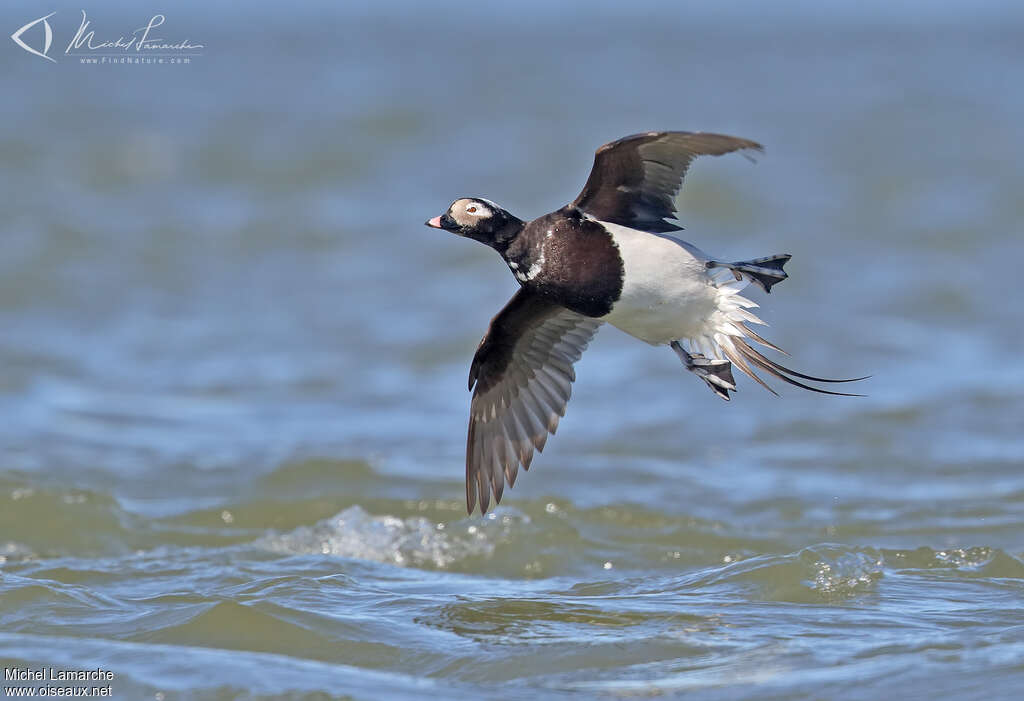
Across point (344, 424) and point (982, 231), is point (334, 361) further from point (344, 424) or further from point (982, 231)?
point (982, 231)

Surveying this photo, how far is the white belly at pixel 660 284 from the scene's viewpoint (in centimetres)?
511

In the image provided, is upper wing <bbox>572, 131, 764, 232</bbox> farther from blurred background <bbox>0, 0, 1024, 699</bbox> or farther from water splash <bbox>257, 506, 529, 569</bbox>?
water splash <bbox>257, 506, 529, 569</bbox>

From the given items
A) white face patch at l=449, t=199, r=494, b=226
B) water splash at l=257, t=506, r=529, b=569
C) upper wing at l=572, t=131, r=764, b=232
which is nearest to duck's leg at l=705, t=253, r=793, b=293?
upper wing at l=572, t=131, r=764, b=232

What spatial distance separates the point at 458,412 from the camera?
933 centimetres

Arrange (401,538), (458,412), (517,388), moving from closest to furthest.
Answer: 1. (517,388)
2. (401,538)
3. (458,412)

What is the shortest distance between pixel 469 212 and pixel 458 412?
414 cm

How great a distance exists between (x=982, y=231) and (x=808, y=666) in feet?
33.9

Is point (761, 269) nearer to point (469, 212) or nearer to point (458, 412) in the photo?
point (469, 212)

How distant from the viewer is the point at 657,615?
17.0 feet

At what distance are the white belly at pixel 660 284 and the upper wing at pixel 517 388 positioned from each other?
737mm

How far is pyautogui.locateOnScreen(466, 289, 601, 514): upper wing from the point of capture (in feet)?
19.5

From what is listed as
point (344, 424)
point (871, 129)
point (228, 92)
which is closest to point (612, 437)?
point (344, 424)

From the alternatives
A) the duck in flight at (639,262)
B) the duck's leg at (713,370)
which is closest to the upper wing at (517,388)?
the duck in flight at (639,262)

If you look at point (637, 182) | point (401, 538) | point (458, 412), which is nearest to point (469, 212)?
point (637, 182)
